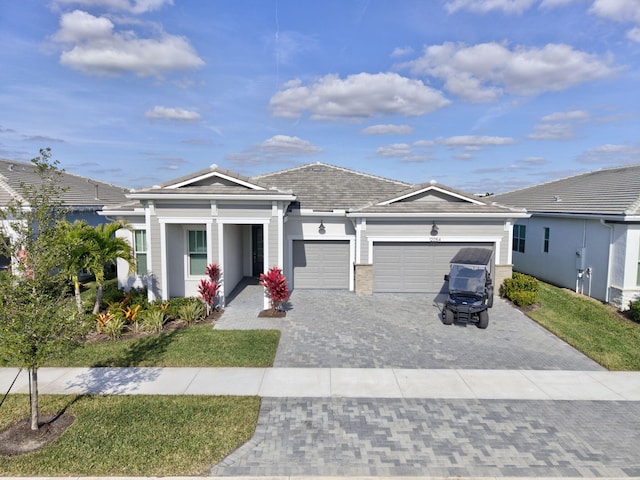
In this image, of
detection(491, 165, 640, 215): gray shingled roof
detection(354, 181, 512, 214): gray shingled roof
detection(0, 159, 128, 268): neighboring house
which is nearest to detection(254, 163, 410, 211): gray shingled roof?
detection(354, 181, 512, 214): gray shingled roof

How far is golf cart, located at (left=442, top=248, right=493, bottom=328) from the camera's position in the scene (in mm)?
12383

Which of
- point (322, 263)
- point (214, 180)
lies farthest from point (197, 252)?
point (322, 263)

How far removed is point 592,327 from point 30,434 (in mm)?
14507

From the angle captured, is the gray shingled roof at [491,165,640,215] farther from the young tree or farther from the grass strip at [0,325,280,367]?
the young tree

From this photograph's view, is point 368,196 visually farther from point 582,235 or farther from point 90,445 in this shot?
point 90,445

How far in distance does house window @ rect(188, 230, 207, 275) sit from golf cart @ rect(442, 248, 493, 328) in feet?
28.6

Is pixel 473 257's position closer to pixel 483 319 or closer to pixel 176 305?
pixel 483 319

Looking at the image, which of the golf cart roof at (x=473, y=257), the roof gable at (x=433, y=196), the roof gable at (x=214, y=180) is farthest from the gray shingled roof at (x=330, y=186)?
the golf cart roof at (x=473, y=257)

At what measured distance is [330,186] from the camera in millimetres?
18922

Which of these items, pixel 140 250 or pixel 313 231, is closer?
pixel 140 250

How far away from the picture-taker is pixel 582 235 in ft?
54.7

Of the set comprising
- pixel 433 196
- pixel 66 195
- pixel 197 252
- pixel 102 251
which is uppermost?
pixel 66 195

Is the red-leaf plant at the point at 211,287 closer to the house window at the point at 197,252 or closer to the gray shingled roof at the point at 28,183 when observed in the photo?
the house window at the point at 197,252

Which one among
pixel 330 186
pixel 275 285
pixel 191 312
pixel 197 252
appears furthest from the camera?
pixel 330 186
